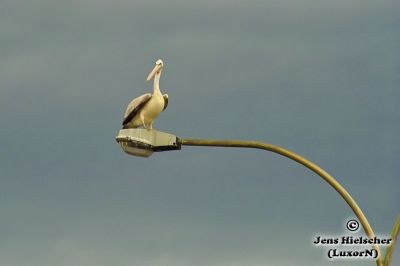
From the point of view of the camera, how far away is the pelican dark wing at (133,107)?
25.3 m

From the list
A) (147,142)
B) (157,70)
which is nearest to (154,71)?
(157,70)

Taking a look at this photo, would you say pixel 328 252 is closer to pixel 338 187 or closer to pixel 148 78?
pixel 338 187

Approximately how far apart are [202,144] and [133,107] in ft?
20.8

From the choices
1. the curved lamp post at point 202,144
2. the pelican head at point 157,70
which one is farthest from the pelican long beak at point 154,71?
the curved lamp post at point 202,144

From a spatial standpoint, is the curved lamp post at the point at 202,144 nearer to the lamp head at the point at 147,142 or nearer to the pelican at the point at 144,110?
the lamp head at the point at 147,142

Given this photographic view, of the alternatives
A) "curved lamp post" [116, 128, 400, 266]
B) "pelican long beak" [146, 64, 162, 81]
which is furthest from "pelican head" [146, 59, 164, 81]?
"curved lamp post" [116, 128, 400, 266]

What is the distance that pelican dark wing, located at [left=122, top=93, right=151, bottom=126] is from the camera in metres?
25.3

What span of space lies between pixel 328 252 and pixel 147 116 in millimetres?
6286

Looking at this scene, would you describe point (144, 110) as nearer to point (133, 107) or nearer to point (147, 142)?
point (133, 107)

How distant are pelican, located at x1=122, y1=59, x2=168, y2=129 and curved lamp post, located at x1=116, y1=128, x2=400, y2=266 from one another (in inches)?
173

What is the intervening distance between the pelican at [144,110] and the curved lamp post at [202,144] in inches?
173

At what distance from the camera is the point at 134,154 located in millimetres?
20469

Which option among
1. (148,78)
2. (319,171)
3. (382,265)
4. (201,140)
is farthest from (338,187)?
(148,78)

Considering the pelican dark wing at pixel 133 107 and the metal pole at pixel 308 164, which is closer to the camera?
the metal pole at pixel 308 164
